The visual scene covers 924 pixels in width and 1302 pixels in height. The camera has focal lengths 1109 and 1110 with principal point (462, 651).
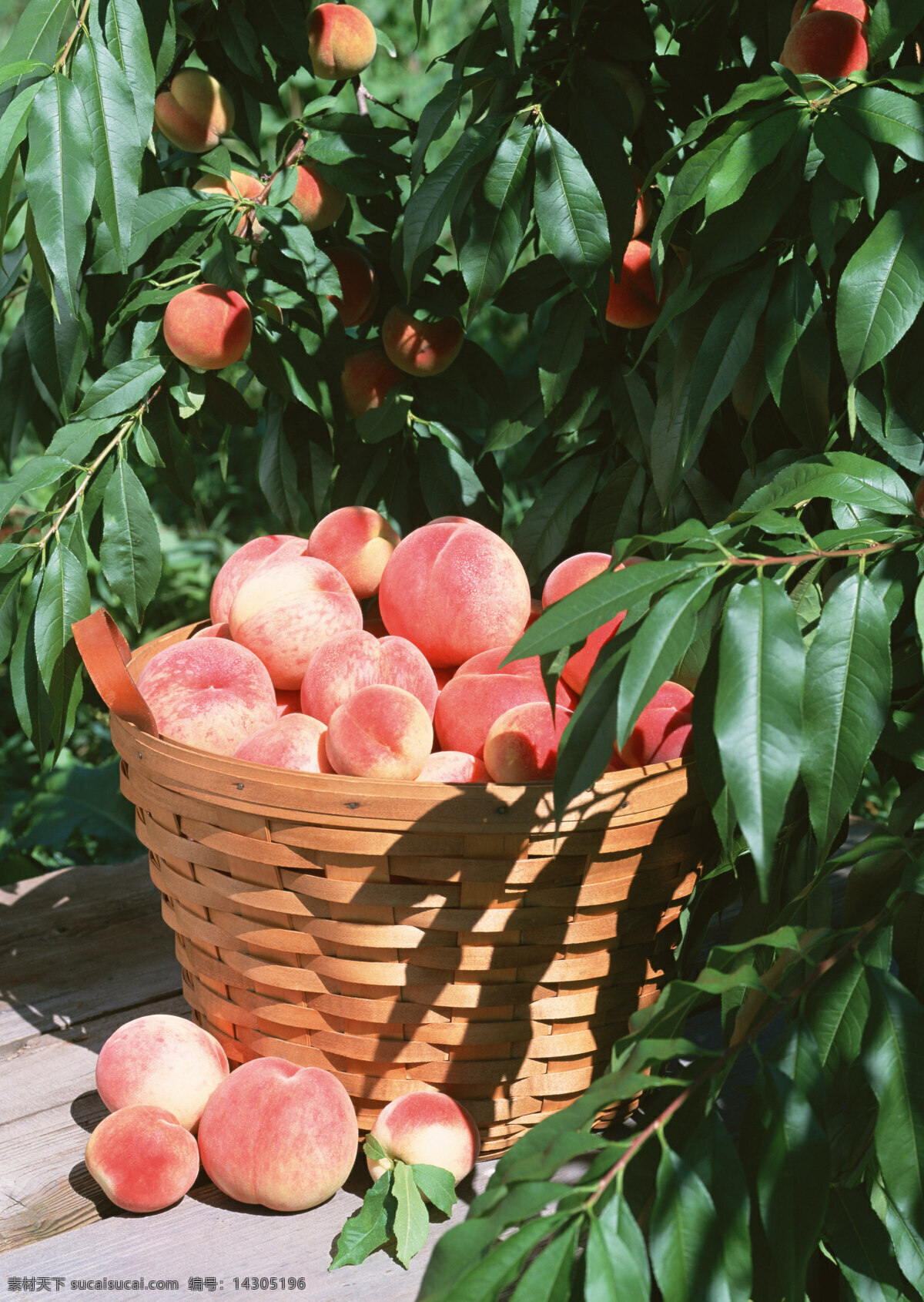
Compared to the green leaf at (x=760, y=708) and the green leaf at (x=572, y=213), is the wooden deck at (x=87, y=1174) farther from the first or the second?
the green leaf at (x=572, y=213)

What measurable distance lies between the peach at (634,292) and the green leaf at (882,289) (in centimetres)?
36

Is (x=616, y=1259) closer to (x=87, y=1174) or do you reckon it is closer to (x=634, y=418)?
(x=87, y=1174)

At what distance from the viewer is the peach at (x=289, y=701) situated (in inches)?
42.6

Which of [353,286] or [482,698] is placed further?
[353,286]

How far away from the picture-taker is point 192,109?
3.82 feet

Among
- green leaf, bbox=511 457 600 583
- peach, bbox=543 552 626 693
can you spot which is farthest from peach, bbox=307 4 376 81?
peach, bbox=543 552 626 693

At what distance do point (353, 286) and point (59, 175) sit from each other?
44 centimetres

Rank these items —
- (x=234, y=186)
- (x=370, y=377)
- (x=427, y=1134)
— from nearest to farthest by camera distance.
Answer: (x=427, y=1134)
(x=234, y=186)
(x=370, y=377)

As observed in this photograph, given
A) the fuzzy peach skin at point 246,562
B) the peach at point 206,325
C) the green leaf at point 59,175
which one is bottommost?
the fuzzy peach skin at point 246,562

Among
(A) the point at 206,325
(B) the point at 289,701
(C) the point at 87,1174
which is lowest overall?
(C) the point at 87,1174

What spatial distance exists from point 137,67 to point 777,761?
76 centimetres

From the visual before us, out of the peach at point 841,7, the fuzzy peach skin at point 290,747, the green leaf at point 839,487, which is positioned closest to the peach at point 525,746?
the fuzzy peach skin at point 290,747

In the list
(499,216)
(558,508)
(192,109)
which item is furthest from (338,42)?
(558,508)

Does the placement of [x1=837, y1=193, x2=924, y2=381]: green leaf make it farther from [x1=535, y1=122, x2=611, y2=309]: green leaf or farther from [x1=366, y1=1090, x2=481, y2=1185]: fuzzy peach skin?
[x1=366, y1=1090, x2=481, y2=1185]: fuzzy peach skin
